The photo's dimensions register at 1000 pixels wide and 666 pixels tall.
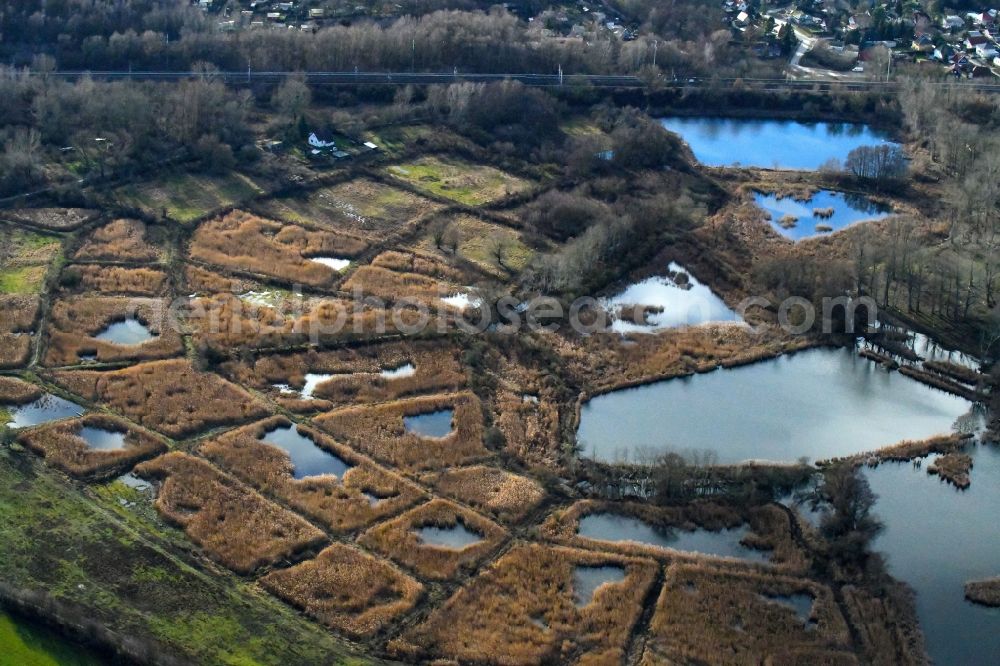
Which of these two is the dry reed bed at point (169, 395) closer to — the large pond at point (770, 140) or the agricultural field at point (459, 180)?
the agricultural field at point (459, 180)

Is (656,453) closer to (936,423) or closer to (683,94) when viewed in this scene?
(936,423)

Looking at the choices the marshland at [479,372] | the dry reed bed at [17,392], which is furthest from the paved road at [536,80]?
the dry reed bed at [17,392]

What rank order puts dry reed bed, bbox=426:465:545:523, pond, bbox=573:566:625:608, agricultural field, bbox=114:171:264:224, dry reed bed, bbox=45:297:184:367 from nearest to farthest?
pond, bbox=573:566:625:608 → dry reed bed, bbox=426:465:545:523 → dry reed bed, bbox=45:297:184:367 → agricultural field, bbox=114:171:264:224

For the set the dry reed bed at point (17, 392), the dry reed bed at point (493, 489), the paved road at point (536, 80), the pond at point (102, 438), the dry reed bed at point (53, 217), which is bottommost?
the dry reed bed at point (493, 489)

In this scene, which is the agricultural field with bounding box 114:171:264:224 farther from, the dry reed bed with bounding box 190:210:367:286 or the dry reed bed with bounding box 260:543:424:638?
the dry reed bed with bounding box 260:543:424:638

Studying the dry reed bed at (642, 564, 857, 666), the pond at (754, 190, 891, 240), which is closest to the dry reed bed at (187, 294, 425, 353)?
→ the dry reed bed at (642, 564, 857, 666)

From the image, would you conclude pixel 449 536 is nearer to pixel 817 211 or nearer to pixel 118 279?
pixel 118 279

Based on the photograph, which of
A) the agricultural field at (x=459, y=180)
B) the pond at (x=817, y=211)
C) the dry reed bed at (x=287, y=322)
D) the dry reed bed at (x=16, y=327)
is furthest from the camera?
the agricultural field at (x=459, y=180)
